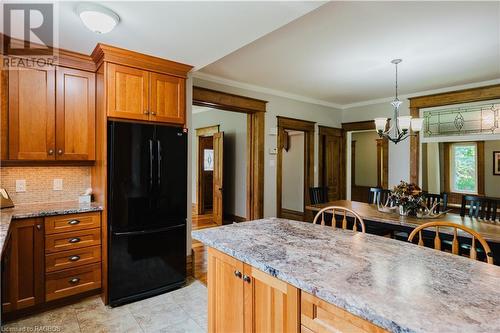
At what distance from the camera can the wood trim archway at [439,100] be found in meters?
4.14

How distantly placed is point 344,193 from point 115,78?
503 cm

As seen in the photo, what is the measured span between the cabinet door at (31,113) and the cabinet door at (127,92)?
59cm

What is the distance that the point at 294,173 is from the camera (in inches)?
254

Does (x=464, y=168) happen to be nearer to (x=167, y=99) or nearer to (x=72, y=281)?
(x=167, y=99)

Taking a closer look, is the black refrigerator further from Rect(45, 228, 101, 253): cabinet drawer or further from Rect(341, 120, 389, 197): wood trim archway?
Rect(341, 120, 389, 197): wood trim archway

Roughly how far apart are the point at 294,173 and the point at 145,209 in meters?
4.36

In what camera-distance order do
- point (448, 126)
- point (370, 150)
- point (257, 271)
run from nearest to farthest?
1. point (257, 271)
2. point (448, 126)
3. point (370, 150)

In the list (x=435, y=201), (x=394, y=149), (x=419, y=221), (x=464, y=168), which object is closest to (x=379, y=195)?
(x=435, y=201)

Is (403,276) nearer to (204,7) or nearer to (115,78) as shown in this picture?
(204,7)

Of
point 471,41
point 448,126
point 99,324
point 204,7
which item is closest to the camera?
point 204,7

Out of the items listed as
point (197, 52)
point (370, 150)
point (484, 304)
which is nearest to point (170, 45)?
point (197, 52)

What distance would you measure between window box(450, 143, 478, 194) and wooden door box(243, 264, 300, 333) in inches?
264

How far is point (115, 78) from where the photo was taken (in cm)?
253

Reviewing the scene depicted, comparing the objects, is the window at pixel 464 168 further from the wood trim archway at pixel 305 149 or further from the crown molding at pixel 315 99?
the wood trim archway at pixel 305 149
